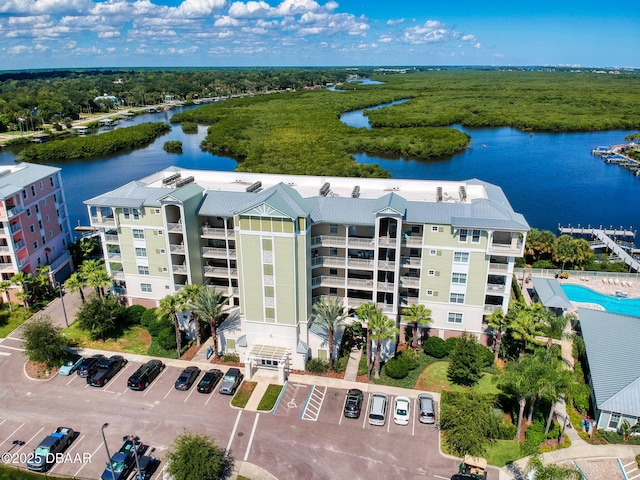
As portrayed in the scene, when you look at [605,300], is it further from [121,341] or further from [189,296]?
[121,341]

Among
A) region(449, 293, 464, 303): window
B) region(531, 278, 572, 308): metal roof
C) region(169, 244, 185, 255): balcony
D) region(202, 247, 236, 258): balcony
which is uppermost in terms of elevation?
region(169, 244, 185, 255): balcony

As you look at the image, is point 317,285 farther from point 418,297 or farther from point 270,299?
point 418,297

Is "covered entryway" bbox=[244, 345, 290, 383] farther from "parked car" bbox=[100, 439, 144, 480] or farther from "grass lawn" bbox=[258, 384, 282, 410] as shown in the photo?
"parked car" bbox=[100, 439, 144, 480]

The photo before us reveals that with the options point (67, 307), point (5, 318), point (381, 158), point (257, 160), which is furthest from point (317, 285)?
point (381, 158)

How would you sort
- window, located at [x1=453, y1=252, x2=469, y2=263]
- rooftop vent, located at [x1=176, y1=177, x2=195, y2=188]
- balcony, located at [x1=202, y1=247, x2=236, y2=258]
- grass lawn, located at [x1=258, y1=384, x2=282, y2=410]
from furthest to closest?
rooftop vent, located at [x1=176, y1=177, x2=195, y2=188]
balcony, located at [x1=202, y1=247, x2=236, y2=258]
window, located at [x1=453, y1=252, x2=469, y2=263]
grass lawn, located at [x1=258, y1=384, x2=282, y2=410]

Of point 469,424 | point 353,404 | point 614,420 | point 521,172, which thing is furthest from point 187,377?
point 521,172

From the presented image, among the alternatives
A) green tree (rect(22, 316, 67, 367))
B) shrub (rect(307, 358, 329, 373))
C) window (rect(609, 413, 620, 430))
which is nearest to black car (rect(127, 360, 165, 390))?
green tree (rect(22, 316, 67, 367))
